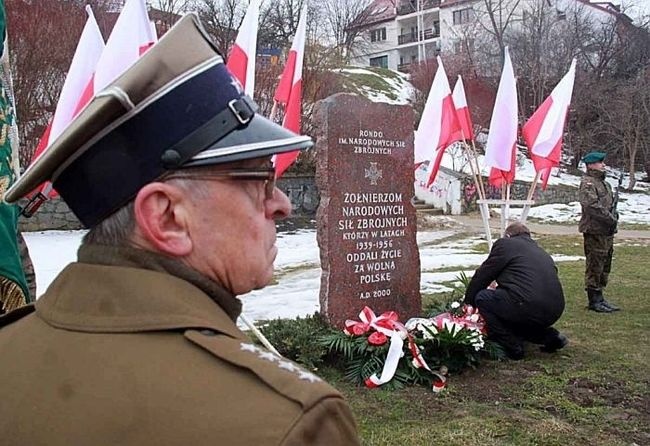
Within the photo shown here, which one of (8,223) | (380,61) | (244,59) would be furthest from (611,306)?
(380,61)

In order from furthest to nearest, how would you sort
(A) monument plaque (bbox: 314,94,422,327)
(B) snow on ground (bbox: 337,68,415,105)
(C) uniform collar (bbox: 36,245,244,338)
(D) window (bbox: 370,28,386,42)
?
(D) window (bbox: 370,28,386,42) → (B) snow on ground (bbox: 337,68,415,105) → (A) monument plaque (bbox: 314,94,422,327) → (C) uniform collar (bbox: 36,245,244,338)

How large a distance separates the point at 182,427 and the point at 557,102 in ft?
23.4

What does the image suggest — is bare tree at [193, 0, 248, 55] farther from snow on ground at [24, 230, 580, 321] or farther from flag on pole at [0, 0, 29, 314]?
flag on pole at [0, 0, 29, 314]

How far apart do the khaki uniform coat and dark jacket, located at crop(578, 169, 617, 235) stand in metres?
7.79

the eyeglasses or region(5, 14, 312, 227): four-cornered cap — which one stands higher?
region(5, 14, 312, 227): four-cornered cap

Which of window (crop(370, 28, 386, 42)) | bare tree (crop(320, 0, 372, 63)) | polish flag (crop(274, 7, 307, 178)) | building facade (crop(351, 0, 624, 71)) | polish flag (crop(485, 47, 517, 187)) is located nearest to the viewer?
polish flag (crop(274, 7, 307, 178))

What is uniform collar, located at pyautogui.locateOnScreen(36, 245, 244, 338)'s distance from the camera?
1052mm

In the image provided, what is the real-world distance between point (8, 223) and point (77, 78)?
3.57 m

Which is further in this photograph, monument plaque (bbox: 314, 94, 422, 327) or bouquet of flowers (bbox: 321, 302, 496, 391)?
monument plaque (bbox: 314, 94, 422, 327)

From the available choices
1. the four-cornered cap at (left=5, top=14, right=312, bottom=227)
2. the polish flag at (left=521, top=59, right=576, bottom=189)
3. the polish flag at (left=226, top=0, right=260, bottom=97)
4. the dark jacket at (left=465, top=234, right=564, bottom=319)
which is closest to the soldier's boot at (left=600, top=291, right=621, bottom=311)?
the polish flag at (left=521, top=59, right=576, bottom=189)

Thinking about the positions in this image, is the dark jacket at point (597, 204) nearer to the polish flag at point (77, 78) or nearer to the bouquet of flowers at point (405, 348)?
the bouquet of flowers at point (405, 348)

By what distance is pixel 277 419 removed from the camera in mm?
936

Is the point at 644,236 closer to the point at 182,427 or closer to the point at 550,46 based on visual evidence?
the point at 182,427

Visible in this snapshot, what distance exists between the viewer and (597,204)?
8.10 meters
